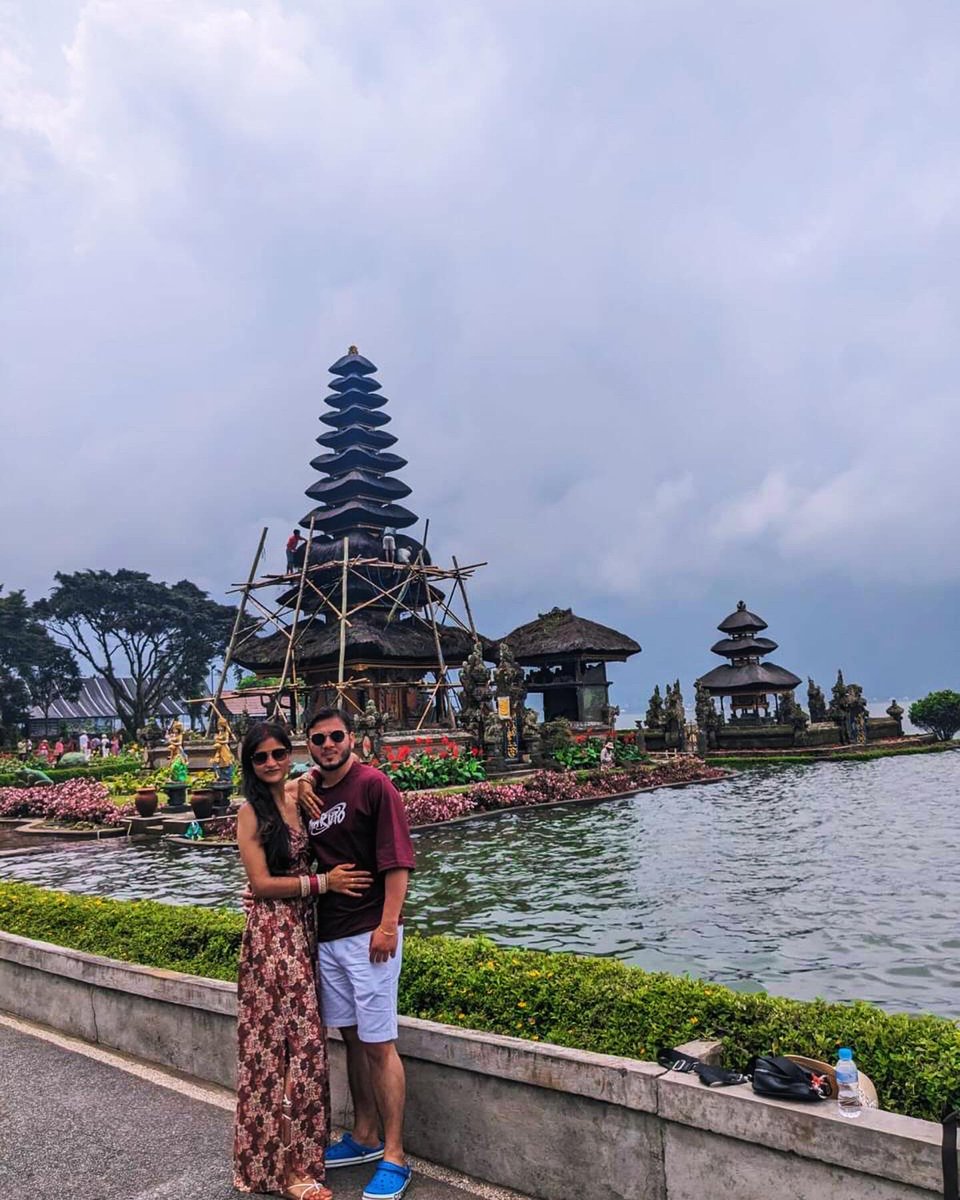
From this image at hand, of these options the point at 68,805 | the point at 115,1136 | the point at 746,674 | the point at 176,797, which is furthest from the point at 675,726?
the point at 115,1136

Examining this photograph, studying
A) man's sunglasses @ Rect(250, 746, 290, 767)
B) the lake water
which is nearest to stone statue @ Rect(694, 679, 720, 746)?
the lake water

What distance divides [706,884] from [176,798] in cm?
1512

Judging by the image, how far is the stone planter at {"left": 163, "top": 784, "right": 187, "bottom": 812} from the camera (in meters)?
23.4

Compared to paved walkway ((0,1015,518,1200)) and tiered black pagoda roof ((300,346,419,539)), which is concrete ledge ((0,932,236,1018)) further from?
tiered black pagoda roof ((300,346,419,539))

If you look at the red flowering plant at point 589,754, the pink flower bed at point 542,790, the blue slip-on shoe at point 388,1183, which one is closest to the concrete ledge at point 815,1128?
the blue slip-on shoe at point 388,1183

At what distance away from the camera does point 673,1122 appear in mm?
3980

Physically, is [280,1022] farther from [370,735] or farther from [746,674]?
[746,674]

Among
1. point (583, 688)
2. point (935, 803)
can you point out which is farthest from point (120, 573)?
point (935, 803)

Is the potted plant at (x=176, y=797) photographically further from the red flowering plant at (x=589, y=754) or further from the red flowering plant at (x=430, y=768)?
the red flowering plant at (x=589, y=754)

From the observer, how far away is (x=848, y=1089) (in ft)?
11.9

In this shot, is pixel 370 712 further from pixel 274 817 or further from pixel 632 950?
pixel 274 817

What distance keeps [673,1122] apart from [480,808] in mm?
19405

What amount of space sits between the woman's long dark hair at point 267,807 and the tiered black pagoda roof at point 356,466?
128 ft

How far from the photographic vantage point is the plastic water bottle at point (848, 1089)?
3570 millimetres
